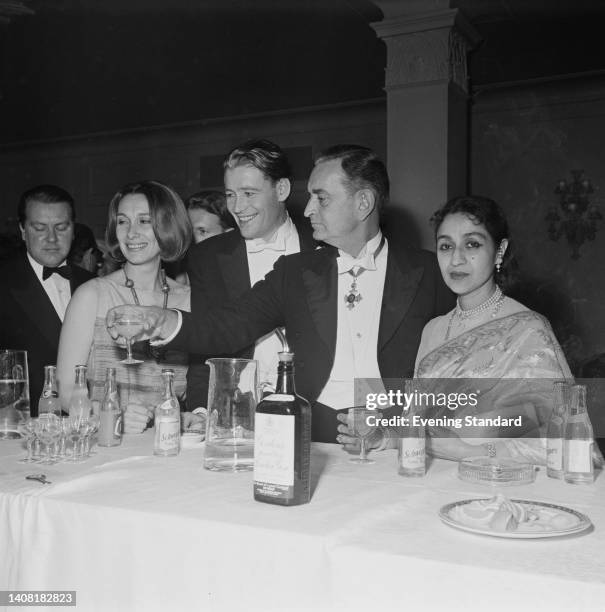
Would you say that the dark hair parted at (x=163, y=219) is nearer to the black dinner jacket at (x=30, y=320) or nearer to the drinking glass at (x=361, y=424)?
the black dinner jacket at (x=30, y=320)

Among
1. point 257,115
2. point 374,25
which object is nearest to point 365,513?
point 374,25

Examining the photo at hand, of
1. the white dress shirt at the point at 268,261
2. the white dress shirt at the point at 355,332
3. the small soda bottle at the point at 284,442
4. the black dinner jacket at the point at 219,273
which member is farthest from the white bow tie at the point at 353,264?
the small soda bottle at the point at 284,442

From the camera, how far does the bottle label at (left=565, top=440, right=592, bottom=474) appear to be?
1.61 meters

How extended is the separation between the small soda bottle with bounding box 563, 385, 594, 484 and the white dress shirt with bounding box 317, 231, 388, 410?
1.02 metres

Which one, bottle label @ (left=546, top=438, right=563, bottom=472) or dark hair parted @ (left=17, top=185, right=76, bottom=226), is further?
dark hair parted @ (left=17, top=185, right=76, bottom=226)

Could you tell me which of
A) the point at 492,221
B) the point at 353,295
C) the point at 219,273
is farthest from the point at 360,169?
the point at 219,273

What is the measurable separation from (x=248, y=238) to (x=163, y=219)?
0.44 metres

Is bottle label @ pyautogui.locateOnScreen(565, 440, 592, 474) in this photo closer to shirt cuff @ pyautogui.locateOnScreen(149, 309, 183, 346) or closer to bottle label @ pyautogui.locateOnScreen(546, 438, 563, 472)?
bottle label @ pyautogui.locateOnScreen(546, 438, 563, 472)

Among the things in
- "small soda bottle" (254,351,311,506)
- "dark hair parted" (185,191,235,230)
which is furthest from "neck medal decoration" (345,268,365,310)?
"dark hair parted" (185,191,235,230)

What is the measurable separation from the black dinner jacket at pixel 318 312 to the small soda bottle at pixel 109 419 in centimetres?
49

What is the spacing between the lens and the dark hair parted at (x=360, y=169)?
279 centimetres

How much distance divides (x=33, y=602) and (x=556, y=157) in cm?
669

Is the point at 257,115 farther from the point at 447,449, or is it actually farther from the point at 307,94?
the point at 447,449

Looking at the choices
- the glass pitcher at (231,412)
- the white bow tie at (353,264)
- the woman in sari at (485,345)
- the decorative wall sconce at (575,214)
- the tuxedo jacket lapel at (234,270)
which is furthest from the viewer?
the decorative wall sconce at (575,214)
